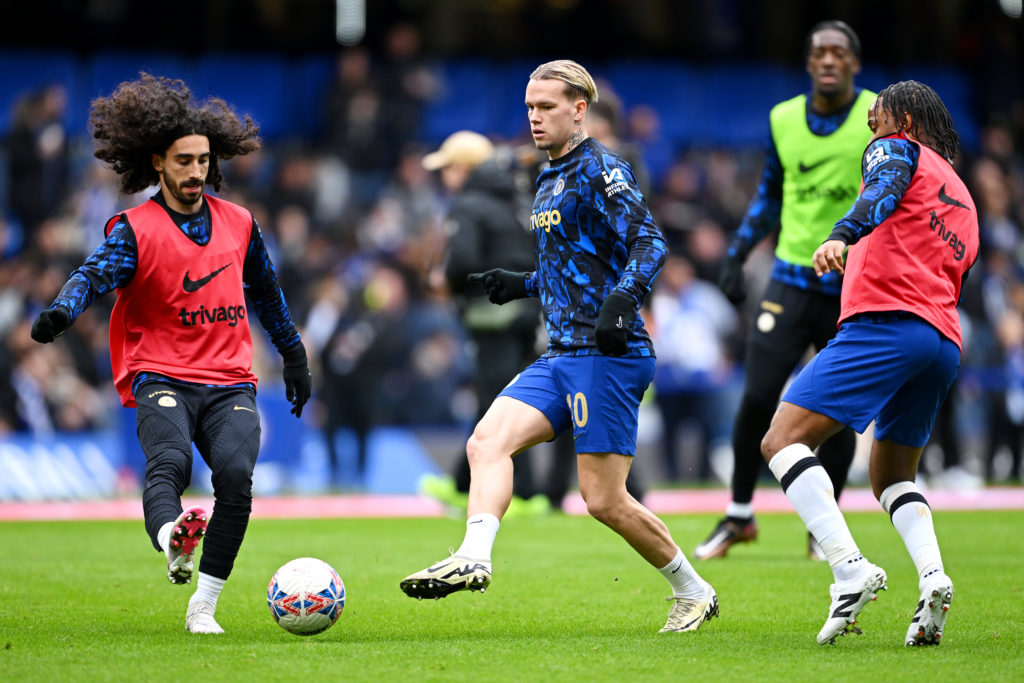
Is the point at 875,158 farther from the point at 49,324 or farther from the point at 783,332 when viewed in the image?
the point at 49,324

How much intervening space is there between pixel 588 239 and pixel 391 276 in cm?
1102

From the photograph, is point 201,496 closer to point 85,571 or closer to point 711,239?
point 85,571

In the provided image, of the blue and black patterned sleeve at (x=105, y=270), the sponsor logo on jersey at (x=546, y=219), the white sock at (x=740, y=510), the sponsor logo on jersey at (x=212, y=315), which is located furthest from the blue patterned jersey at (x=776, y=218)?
the blue and black patterned sleeve at (x=105, y=270)

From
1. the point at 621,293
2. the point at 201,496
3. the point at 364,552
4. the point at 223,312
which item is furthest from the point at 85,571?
the point at 201,496

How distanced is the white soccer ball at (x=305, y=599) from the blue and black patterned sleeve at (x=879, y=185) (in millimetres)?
2410

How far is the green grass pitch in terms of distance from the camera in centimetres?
477

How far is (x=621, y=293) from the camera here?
5.30 m

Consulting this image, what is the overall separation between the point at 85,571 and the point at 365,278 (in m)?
8.96

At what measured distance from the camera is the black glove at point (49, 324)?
5281 millimetres

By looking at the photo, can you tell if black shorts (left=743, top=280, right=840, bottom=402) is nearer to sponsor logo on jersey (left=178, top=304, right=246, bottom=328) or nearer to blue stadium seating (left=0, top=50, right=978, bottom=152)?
sponsor logo on jersey (left=178, top=304, right=246, bottom=328)

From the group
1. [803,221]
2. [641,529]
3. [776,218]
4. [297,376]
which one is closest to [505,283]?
[297,376]

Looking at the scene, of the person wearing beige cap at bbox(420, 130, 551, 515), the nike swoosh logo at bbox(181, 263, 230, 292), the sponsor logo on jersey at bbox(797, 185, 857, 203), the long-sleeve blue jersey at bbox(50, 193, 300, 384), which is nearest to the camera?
the long-sleeve blue jersey at bbox(50, 193, 300, 384)

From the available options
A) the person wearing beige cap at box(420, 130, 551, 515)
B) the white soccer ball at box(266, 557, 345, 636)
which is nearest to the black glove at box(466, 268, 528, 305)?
the white soccer ball at box(266, 557, 345, 636)

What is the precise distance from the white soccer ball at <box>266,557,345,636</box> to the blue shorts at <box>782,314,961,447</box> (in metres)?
2.01
